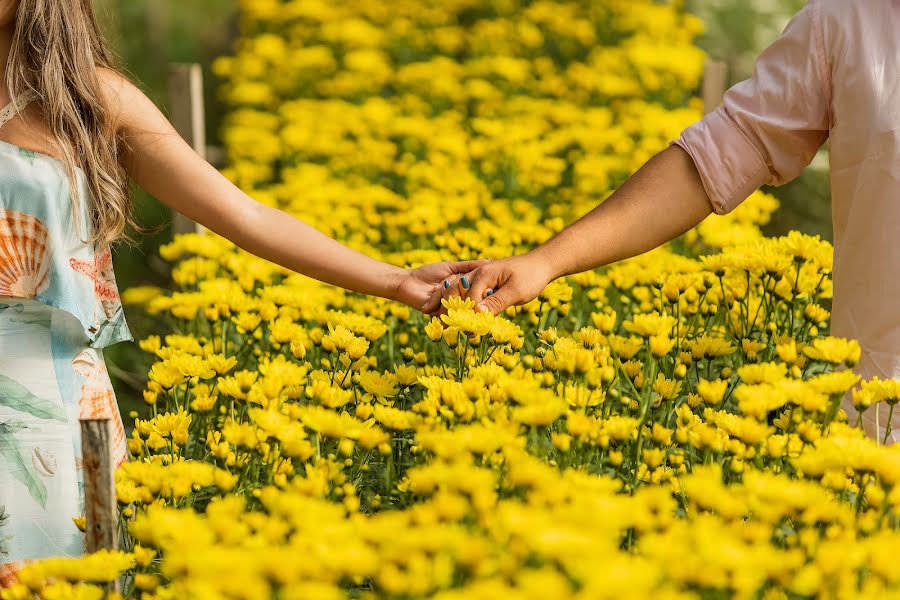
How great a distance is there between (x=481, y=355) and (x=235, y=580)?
0.88 m

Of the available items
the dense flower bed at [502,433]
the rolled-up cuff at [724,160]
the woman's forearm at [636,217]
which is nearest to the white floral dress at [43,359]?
the dense flower bed at [502,433]

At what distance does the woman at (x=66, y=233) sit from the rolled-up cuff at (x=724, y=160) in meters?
0.56

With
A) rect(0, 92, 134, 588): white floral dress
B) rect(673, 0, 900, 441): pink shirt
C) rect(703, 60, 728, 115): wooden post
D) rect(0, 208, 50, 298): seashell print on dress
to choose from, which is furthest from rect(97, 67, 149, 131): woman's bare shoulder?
rect(703, 60, 728, 115): wooden post

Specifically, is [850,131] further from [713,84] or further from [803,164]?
[713,84]

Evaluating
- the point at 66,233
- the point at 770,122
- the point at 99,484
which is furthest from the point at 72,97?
the point at 770,122

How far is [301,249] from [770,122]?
2.87 feet

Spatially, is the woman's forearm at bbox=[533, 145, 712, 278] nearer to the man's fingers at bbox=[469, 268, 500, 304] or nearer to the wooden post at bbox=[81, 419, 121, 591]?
the man's fingers at bbox=[469, 268, 500, 304]

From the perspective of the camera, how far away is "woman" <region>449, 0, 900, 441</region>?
1.85 meters

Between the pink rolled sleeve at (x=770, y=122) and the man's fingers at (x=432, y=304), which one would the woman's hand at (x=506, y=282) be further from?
the pink rolled sleeve at (x=770, y=122)

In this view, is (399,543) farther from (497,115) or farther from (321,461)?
(497,115)

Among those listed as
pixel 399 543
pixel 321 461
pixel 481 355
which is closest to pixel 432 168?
pixel 481 355

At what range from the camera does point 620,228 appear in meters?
2.09

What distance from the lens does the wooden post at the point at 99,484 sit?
121 centimetres

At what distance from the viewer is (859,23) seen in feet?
6.09
